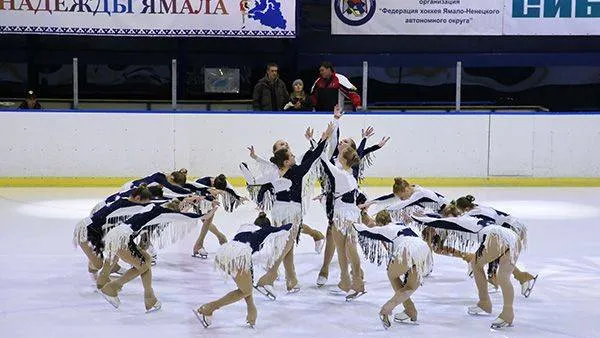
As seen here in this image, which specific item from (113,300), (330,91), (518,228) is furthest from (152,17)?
(518,228)

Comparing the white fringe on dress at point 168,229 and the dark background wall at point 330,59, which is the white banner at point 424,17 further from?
the white fringe on dress at point 168,229

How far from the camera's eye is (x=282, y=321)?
7.27m

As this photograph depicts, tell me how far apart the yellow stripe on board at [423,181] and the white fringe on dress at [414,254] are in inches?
253

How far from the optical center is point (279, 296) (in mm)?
8000

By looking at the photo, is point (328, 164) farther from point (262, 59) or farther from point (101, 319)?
point (262, 59)

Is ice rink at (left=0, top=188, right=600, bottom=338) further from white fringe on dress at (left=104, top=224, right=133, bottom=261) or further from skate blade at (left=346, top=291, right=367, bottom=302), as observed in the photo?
white fringe on dress at (left=104, top=224, right=133, bottom=261)

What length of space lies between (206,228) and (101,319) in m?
2.21

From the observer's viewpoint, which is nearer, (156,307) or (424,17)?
(156,307)

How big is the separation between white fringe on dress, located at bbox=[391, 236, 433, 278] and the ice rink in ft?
1.56

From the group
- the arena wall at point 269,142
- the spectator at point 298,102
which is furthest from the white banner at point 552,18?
the spectator at point 298,102

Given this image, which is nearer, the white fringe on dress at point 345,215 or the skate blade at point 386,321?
the skate blade at point 386,321

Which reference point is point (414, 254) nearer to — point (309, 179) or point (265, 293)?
point (265, 293)

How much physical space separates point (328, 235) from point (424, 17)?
7.70 m

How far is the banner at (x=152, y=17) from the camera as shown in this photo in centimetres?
1427
